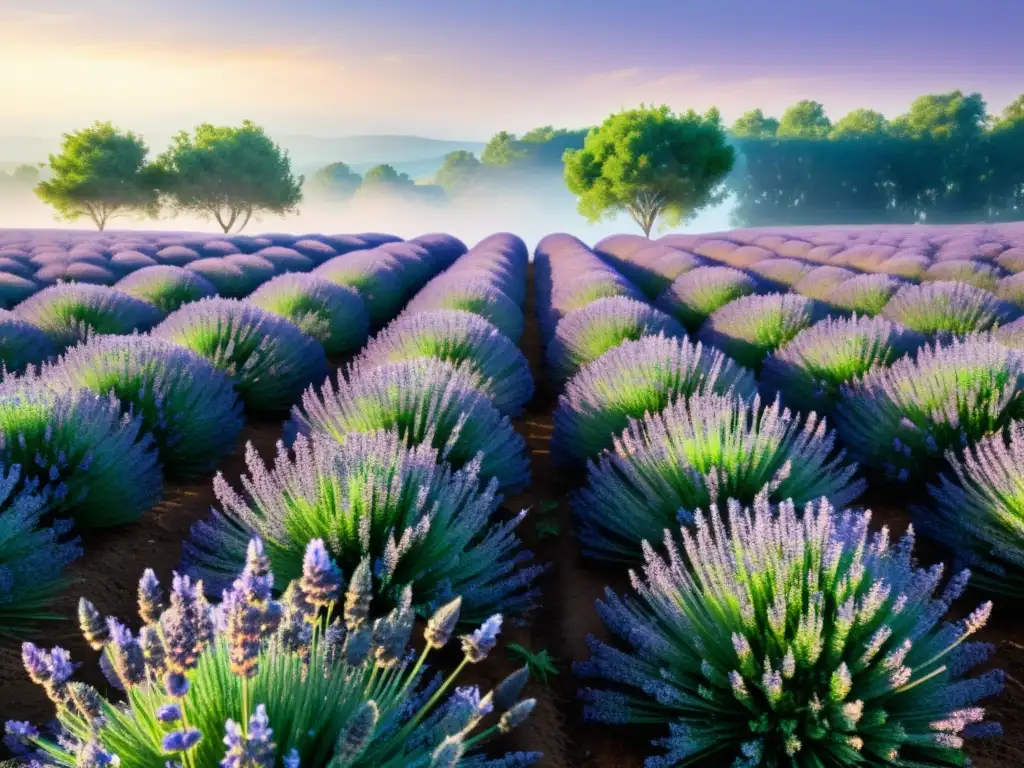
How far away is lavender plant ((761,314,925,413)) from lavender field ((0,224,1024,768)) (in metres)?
0.03

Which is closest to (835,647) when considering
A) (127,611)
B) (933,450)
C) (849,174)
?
(933,450)

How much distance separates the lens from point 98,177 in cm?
3262

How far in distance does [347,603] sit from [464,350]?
307 centimetres

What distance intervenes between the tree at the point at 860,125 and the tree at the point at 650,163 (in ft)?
54.4

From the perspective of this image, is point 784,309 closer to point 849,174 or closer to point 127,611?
point 127,611

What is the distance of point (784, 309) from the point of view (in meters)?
5.99

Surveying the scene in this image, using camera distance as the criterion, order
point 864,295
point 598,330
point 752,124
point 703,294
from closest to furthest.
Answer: point 598,330
point 864,295
point 703,294
point 752,124

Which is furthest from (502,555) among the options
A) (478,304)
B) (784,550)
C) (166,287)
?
(166,287)

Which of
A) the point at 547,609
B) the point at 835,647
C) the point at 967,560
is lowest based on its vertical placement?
the point at 547,609

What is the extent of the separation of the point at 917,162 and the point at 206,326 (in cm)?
4859

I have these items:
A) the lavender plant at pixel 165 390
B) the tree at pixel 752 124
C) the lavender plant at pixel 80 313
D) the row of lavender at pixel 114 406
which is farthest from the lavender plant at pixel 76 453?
the tree at pixel 752 124

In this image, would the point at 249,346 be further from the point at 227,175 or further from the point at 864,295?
the point at 227,175

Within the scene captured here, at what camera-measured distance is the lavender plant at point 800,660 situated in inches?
68.2

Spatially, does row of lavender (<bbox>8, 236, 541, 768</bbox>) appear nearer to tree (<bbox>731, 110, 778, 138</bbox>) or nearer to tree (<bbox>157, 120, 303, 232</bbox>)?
tree (<bbox>157, 120, 303, 232</bbox>)
